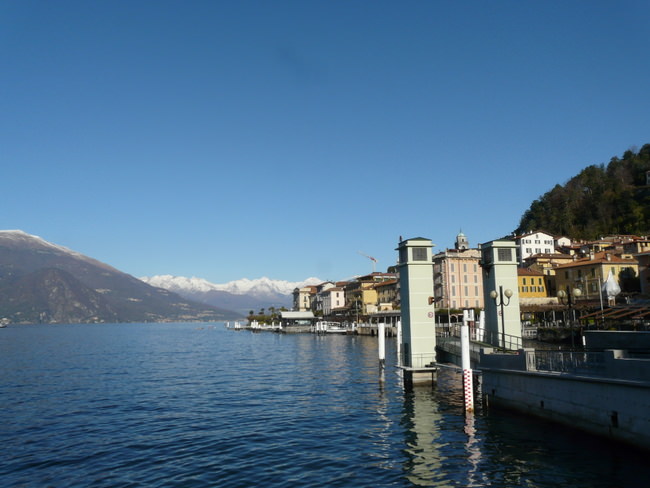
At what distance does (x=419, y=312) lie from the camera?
3497 cm

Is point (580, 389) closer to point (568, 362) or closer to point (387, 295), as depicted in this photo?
point (568, 362)

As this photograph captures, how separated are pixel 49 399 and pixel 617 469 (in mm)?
36682

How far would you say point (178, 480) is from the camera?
62.3ft

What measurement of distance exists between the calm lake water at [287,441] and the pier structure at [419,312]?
1.51m

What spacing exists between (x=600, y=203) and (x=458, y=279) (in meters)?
55.5

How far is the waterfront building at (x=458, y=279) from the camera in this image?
124 meters

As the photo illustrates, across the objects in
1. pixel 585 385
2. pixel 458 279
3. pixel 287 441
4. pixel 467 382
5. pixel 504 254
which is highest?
pixel 458 279

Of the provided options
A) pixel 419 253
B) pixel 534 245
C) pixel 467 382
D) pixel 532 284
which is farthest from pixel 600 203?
pixel 467 382

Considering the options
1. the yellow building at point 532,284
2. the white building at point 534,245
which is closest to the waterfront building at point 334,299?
the white building at point 534,245

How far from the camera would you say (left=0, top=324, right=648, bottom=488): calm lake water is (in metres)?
18.9

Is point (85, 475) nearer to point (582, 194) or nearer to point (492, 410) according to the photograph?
point (492, 410)

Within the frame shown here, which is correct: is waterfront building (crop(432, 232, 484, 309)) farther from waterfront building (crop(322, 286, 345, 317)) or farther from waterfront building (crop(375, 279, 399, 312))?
waterfront building (crop(322, 286, 345, 317))

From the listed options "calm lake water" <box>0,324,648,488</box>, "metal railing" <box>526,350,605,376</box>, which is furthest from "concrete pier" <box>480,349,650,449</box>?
"calm lake water" <box>0,324,648,488</box>

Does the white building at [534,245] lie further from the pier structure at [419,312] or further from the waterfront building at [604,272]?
the pier structure at [419,312]
